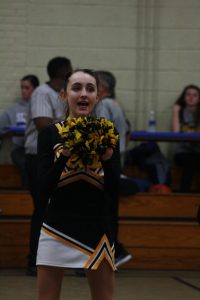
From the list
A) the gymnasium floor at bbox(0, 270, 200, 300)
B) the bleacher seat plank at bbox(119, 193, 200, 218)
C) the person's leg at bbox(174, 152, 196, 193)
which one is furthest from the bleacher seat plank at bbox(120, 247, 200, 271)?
the person's leg at bbox(174, 152, 196, 193)

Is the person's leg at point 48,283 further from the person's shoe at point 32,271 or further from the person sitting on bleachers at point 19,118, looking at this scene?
the person sitting on bleachers at point 19,118

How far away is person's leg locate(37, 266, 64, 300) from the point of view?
154 inches

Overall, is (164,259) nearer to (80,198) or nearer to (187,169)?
(187,169)

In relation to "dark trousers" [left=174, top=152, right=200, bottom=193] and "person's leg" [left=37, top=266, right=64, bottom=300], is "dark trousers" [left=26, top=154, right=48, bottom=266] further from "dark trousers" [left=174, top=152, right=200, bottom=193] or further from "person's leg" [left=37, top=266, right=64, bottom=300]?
"person's leg" [left=37, top=266, right=64, bottom=300]

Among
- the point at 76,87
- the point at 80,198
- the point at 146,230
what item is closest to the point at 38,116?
the point at 146,230

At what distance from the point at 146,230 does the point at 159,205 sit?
0.32 metres

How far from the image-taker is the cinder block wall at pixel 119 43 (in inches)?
356

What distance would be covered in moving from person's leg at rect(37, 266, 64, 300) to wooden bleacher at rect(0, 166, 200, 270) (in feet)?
14.3

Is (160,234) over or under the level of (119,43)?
under

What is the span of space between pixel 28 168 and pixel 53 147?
3.76 meters

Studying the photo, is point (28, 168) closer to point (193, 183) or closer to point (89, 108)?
point (193, 183)

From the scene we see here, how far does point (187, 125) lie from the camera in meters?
8.95

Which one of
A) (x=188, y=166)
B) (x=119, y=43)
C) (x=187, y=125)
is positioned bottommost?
(x=188, y=166)

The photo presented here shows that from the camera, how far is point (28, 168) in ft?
25.6
